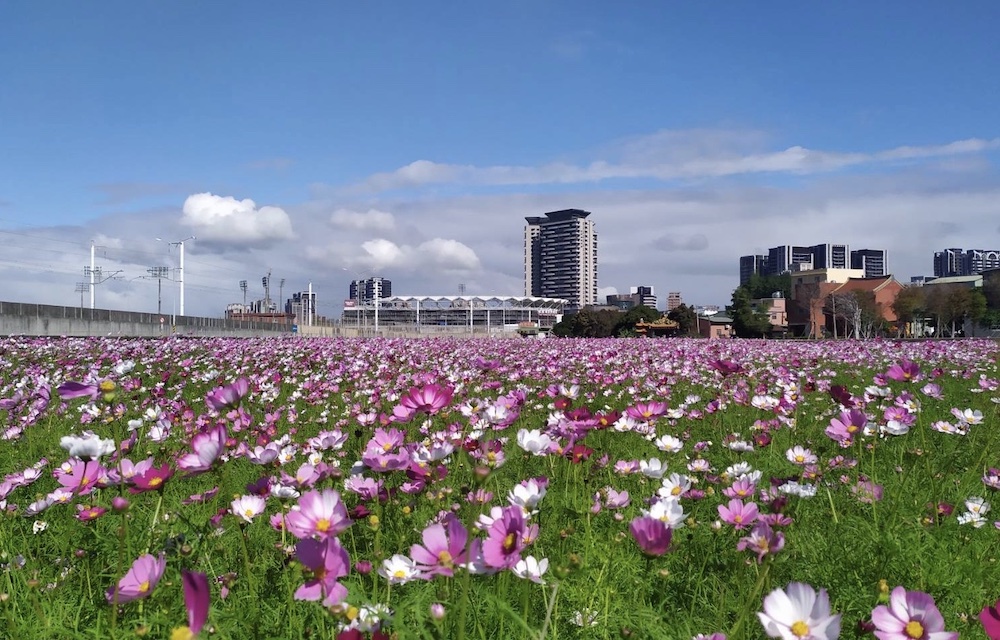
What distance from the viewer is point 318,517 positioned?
4.81 ft

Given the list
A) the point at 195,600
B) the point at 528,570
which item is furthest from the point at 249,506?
the point at 195,600

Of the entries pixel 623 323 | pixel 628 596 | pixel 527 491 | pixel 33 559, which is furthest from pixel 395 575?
pixel 623 323

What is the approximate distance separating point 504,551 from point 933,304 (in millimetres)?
83066

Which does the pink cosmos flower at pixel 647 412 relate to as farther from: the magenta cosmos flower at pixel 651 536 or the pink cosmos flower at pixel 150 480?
the pink cosmos flower at pixel 150 480

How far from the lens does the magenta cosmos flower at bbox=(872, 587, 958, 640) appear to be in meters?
1.17

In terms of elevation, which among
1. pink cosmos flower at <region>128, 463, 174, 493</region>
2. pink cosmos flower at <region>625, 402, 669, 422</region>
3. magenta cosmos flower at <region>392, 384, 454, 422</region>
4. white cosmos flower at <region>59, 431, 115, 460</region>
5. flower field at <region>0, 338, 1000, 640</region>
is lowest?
flower field at <region>0, 338, 1000, 640</region>

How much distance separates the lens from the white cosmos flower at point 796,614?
114 cm

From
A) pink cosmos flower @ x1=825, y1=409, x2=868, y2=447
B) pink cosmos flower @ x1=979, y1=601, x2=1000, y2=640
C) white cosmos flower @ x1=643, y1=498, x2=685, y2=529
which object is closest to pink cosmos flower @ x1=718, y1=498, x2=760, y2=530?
white cosmos flower @ x1=643, y1=498, x2=685, y2=529

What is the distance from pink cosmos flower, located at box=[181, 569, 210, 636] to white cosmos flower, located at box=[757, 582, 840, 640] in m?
0.85

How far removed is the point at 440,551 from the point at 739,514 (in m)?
1.14

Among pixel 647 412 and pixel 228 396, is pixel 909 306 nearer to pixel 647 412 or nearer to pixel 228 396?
pixel 647 412

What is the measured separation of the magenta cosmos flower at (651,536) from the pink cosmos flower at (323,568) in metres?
0.59

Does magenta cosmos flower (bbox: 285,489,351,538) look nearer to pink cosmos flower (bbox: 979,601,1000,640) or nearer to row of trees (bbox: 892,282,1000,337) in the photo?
pink cosmos flower (bbox: 979,601,1000,640)

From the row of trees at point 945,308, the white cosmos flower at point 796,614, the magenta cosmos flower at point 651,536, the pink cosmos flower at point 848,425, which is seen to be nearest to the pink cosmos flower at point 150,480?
the magenta cosmos flower at point 651,536
